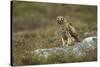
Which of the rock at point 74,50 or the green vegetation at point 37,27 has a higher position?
the green vegetation at point 37,27

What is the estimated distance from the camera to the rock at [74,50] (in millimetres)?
2680

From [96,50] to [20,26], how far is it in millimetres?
1142

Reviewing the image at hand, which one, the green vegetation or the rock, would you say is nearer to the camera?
the green vegetation

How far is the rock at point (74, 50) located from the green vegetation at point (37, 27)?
0.05 meters

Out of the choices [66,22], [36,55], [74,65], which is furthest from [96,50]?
[36,55]

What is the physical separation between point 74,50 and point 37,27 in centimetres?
61

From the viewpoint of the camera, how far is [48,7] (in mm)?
2727

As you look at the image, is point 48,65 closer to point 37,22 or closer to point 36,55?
point 36,55

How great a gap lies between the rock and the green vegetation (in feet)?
0.18

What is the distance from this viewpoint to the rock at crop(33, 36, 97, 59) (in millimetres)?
2680

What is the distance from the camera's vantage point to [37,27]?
2.67m

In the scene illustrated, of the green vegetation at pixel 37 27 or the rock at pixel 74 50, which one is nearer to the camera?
the green vegetation at pixel 37 27

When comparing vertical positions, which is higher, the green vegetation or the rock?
the green vegetation

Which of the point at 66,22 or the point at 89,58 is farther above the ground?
the point at 66,22
